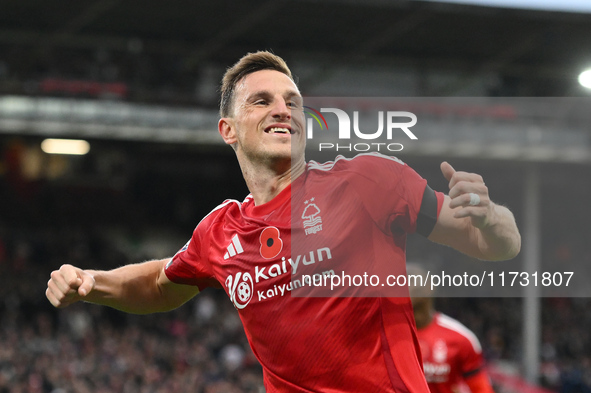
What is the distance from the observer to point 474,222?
279 centimetres

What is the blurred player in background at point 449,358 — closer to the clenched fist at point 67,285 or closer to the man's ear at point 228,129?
the man's ear at point 228,129

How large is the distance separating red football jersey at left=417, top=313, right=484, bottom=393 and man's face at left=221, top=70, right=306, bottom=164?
425cm

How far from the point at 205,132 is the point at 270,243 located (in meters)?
17.9

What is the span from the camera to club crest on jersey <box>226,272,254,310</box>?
11.0 ft

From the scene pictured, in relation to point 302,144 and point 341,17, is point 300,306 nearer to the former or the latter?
point 302,144

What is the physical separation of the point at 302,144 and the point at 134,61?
1889 cm

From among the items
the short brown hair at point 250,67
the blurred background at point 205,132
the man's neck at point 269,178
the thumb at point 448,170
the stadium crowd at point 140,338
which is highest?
the blurred background at point 205,132

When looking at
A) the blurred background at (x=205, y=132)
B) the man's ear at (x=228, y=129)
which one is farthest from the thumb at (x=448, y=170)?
the blurred background at (x=205, y=132)

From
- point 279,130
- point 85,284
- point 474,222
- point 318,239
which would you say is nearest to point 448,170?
point 474,222

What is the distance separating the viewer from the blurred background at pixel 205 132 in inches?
736

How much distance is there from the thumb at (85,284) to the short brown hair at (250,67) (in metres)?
1.03

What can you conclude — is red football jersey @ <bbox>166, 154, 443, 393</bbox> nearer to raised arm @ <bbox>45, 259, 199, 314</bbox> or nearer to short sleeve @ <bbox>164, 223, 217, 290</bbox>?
short sleeve @ <bbox>164, 223, 217, 290</bbox>

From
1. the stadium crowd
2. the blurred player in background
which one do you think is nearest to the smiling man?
the blurred player in background

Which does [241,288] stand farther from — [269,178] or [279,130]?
[279,130]
